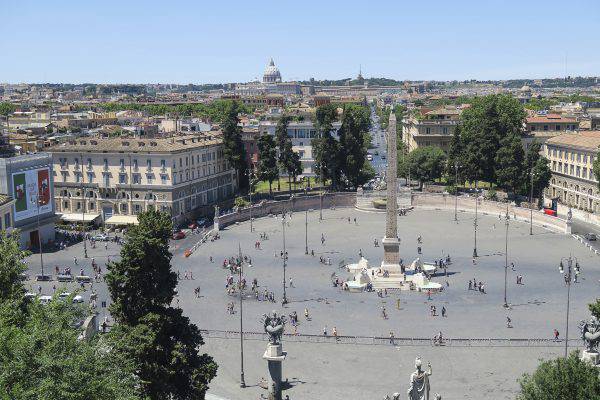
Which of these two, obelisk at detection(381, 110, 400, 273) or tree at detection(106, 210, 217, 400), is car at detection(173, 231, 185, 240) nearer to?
obelisk at detection(381, 110, 400, 273)

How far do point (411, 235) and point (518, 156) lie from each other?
2169cm

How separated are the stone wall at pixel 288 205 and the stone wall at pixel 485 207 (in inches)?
312

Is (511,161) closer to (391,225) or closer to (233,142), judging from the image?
(233,142)

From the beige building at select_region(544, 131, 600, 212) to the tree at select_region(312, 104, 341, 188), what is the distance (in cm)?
2443

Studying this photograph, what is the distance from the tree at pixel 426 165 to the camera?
9244 centimetres

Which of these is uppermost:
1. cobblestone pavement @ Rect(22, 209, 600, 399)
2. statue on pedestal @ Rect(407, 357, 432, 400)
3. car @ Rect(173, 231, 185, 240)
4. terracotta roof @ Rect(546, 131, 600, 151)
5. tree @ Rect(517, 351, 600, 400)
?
terracotta roof @ Rect(546, 131, 600, 151)

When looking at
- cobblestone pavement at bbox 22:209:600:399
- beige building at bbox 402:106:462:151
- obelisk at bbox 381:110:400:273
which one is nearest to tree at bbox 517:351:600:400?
cobblestone pavement at bbox 22:209:600:399

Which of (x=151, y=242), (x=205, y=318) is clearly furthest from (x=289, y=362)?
(x=151, y=242)

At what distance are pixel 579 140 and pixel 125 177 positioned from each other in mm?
49988

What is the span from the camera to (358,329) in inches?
1614

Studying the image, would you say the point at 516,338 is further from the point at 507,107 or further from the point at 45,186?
the point at 507,107

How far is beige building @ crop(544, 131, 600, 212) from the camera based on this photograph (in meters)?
78.8

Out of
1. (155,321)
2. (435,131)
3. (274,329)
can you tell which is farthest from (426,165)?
(155,321)

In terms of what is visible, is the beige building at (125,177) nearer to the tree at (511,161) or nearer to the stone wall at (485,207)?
the stone wall at (485,207)
